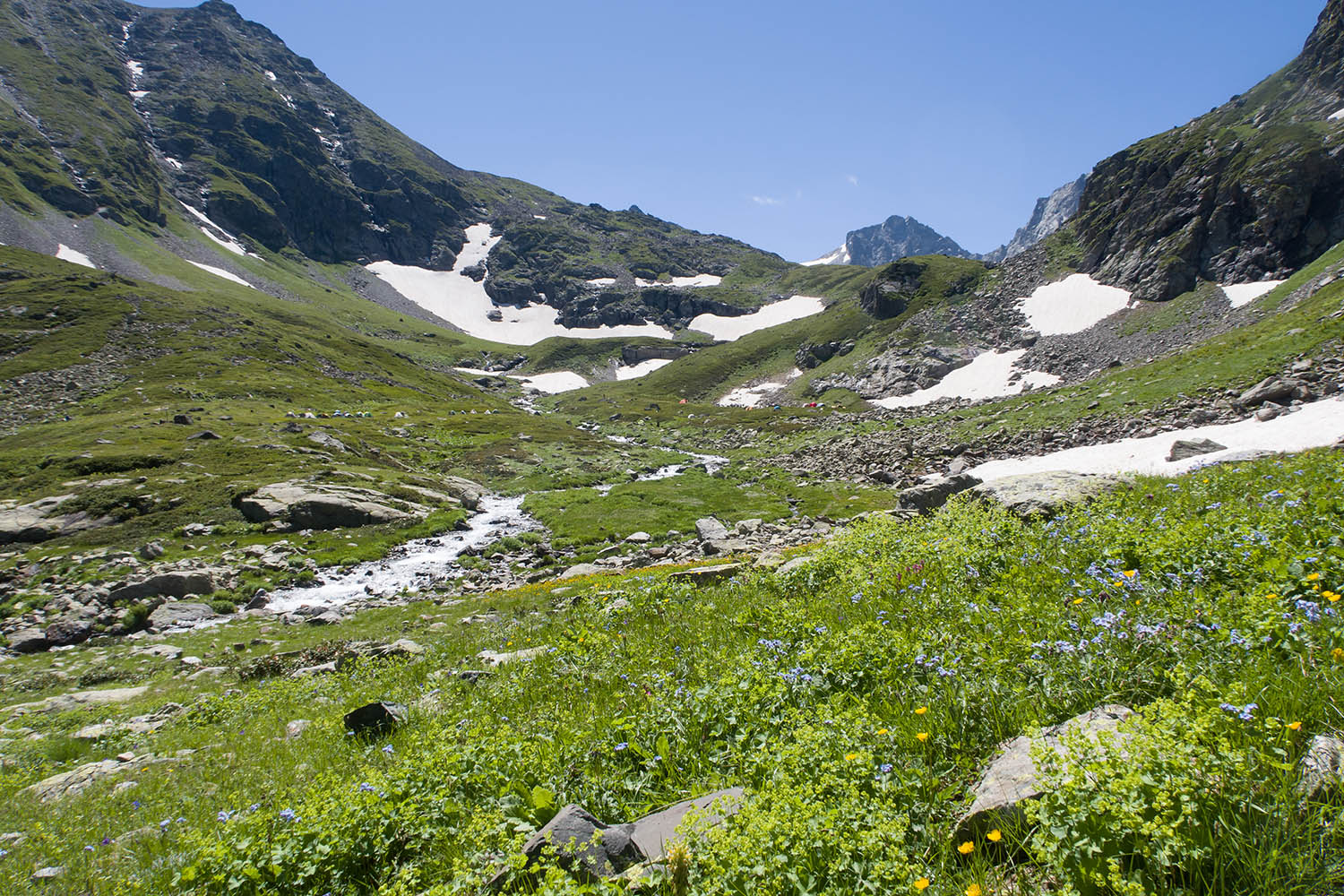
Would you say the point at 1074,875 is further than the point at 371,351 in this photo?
No

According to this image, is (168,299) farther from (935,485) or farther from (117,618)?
(935,485)

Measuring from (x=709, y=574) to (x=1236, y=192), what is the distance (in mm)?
112996

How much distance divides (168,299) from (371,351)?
110 ft

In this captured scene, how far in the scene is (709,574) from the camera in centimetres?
1566

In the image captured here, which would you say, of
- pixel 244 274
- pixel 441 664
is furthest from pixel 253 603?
pixel 244 274

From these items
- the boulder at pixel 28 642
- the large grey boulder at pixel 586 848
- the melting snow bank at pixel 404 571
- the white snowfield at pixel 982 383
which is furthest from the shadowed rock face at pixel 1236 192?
the boulder at pixel 28 642

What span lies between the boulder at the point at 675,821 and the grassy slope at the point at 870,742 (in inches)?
5.6

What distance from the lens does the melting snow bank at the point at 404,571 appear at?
25.4m

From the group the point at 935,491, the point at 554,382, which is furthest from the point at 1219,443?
the point at 554,382

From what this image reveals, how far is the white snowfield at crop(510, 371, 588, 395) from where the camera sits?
162m

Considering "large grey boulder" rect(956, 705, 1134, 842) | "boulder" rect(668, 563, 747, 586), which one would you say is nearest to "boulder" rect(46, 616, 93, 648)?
"boulder" rect(668, 563, 747, 586)

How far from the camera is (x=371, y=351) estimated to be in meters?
123

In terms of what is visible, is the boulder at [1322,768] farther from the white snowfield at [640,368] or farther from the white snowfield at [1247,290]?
the white snowfield at [640,368]

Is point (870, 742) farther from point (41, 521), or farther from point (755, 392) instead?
point (755, 392)
